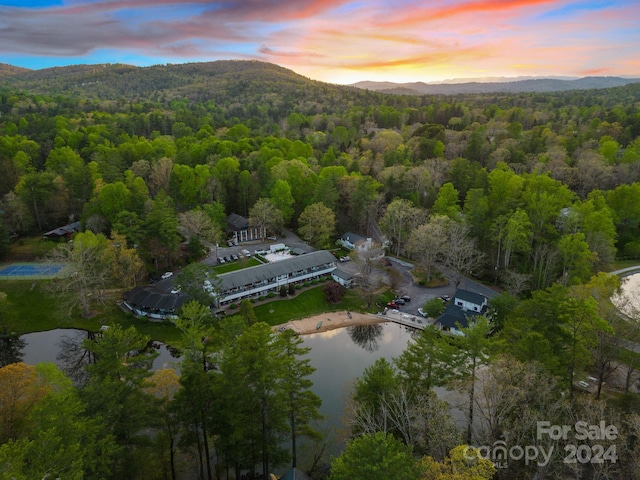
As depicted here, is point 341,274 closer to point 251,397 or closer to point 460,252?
point 460,252

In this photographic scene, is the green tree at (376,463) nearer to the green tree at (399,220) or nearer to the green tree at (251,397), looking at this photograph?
the green tree at (251,397)

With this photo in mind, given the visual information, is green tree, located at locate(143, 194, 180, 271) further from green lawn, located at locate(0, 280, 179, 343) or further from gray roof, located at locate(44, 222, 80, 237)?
gray roof, located at locate(44, 222, 80, 237)

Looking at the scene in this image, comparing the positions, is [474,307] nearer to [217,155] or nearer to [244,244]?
[244,244]

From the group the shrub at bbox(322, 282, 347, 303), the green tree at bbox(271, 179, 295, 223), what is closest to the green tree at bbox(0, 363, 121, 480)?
the shrub at bbox(322, 282, 347, 303)

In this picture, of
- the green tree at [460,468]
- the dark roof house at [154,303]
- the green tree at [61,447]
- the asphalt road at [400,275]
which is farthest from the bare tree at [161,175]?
the green tree at [460,468]

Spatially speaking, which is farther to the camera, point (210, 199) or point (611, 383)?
point (210, 199)

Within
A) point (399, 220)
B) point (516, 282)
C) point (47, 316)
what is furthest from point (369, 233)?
point (47, 316)

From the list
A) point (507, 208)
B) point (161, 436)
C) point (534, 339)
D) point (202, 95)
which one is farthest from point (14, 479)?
point (202, 95)
